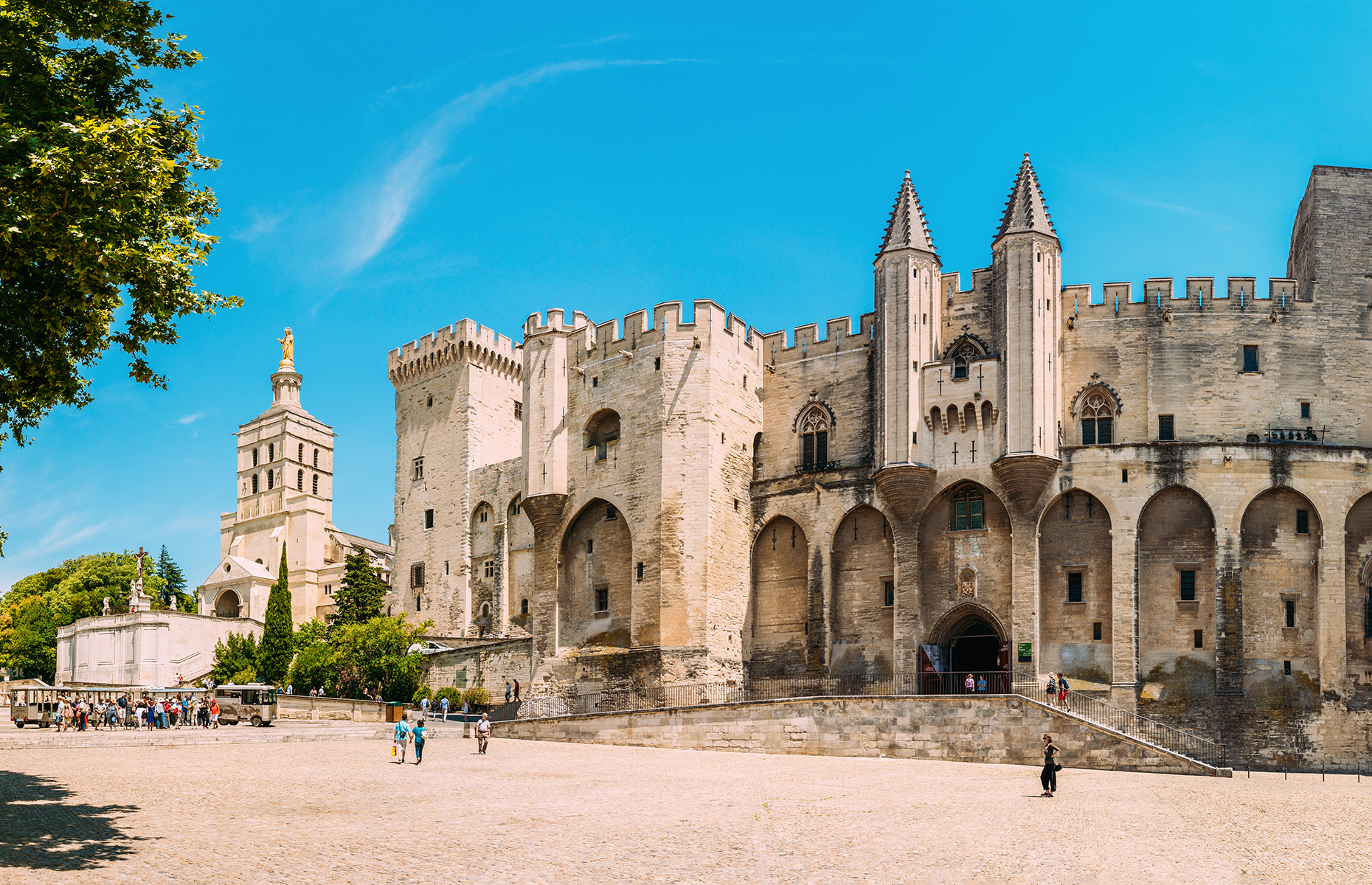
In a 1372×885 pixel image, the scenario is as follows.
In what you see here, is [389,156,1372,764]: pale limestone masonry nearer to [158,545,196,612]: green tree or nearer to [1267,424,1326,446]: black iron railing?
[1267,424,1326,446]: black iron railing

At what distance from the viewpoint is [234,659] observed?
200ft

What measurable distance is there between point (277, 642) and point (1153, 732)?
39.6 meters

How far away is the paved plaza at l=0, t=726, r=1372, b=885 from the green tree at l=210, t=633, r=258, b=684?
2983 centimetres

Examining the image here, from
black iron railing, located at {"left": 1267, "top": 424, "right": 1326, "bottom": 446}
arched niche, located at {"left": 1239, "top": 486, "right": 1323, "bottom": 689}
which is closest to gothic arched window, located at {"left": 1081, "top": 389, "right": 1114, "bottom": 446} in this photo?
black iron railing, located at {"left": 1267, "top": 424, "right": 1326, "bottom": 446}

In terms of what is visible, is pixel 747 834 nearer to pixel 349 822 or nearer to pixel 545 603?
pixel 349 822

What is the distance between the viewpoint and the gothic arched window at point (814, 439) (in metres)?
45.1

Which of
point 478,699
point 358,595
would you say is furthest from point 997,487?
point 358,595

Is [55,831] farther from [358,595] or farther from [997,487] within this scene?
[358,595]

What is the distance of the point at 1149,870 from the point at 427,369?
2096 inches

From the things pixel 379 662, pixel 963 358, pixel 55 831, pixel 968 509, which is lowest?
pixel 379 662

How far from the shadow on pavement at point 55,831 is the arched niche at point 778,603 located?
82.4ft

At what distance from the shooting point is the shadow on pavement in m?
16.0

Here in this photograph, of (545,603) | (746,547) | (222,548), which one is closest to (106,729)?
(545,603)

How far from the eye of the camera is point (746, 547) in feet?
→ 147
